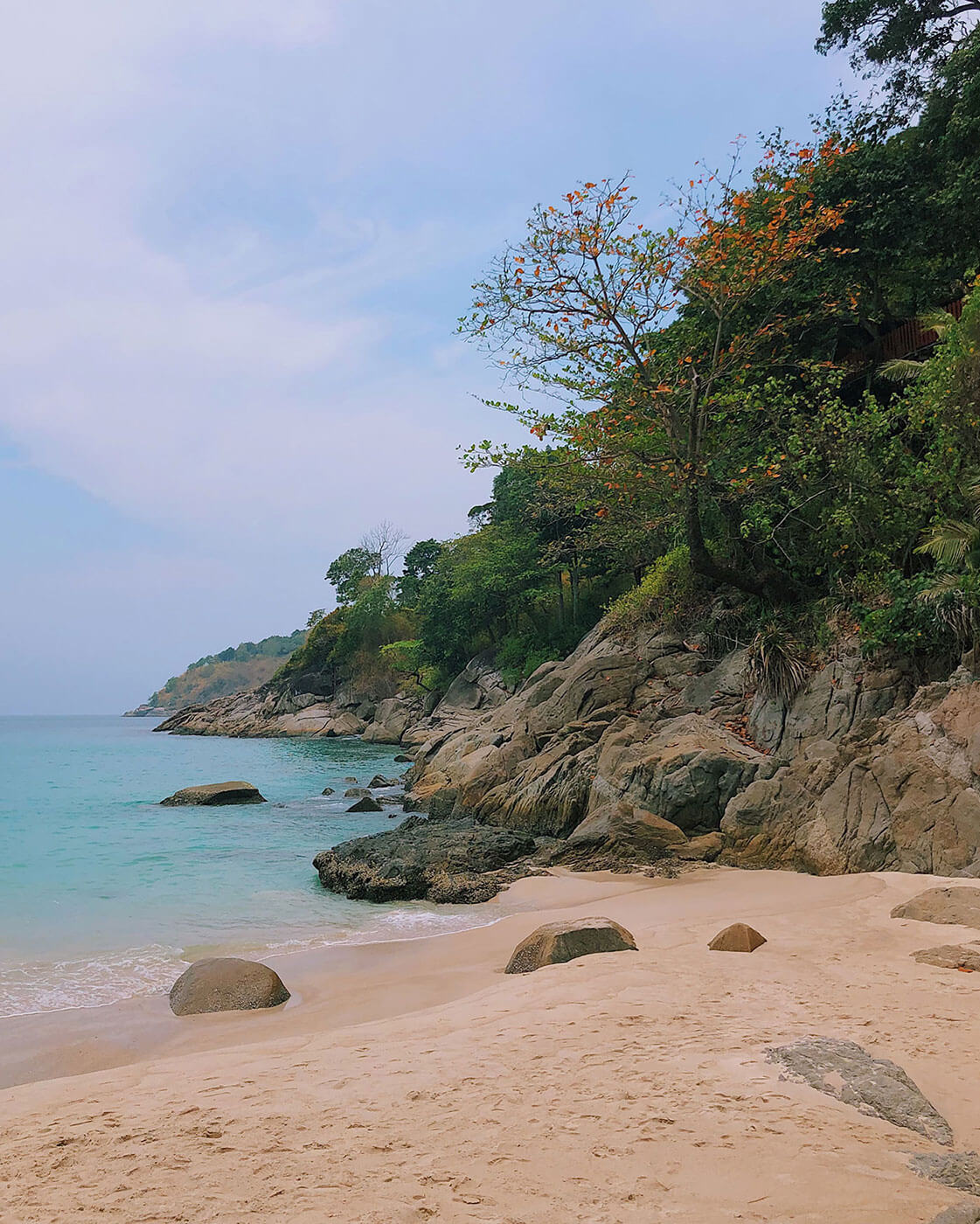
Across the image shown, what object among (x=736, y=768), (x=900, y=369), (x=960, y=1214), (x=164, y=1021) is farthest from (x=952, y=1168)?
(x=900, y=369)

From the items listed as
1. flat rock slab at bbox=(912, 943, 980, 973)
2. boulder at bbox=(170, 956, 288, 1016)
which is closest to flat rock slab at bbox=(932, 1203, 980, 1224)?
flat rock slab at bbox=(912, 943, 980, 973)

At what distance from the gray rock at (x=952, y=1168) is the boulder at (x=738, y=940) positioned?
10.2ft

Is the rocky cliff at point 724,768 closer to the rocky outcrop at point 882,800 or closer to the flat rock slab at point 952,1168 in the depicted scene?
the rocky outcrop at point 882,800

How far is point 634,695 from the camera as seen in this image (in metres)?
15.4

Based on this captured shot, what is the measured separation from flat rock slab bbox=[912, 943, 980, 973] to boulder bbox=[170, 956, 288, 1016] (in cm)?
470

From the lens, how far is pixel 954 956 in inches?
200

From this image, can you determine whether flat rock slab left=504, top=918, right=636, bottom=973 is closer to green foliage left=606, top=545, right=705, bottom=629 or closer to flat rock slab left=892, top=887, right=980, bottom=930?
flat rock slab left=892, top=887, right=980, bottom=930

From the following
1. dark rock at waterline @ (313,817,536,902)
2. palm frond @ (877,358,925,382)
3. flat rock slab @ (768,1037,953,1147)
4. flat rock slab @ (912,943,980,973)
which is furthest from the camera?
palm frond @ (877,358,925,382)

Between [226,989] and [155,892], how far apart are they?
5645 mm

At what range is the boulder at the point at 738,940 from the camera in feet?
19.2

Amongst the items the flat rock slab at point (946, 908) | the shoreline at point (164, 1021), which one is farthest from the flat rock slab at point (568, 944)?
the flat rock slab at point (946, 908)

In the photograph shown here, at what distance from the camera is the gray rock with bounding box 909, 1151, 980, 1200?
2.54m

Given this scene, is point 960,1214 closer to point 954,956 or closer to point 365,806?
point 954,956

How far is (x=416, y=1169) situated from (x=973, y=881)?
6059mm
